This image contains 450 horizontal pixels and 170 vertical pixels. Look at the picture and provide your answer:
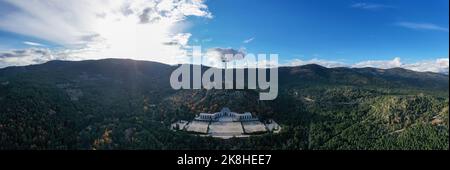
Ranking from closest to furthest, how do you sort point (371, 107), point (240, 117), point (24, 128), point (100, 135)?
point (24, 128), point (100, 135), point (240, 117), point (371, 107)

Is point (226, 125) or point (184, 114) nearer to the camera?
point (226, 125)

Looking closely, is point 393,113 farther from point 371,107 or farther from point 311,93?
point 311,93

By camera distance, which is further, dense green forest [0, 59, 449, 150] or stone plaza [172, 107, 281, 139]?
stone plaza [172, 107, 281, 139]

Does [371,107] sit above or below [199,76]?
below

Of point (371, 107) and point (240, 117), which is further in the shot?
point (371, 107)

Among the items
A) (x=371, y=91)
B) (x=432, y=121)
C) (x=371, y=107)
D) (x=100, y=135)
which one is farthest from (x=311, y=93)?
(x=100, y=135)

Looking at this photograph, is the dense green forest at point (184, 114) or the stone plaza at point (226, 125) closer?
the dense green forest at point (184, 114)

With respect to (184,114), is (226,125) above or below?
below
